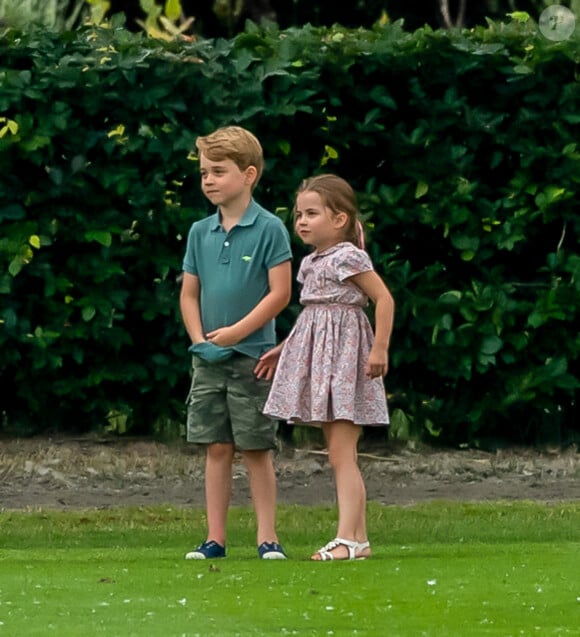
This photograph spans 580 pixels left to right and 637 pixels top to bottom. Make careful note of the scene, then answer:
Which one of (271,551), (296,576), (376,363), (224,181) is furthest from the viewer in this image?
(224,181)

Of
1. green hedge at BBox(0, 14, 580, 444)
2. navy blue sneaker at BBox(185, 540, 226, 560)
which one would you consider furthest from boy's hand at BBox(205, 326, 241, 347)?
green hedge at BBox(0, 14, 580, 444)

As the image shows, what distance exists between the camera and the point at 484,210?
33.5 ft

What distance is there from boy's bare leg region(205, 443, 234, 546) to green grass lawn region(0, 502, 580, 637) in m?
0.19

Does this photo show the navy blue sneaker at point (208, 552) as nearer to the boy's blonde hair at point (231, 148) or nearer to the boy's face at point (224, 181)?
the boy's face at point (224, 181)

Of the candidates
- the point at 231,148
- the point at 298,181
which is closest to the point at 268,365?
the point at 231,148

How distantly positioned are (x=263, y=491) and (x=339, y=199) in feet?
3.94

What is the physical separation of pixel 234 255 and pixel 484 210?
10.3ft

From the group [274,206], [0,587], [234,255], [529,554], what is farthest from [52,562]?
[274,206]

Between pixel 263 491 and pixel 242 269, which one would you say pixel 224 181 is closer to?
pixel 242 269

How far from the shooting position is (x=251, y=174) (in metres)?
7.49

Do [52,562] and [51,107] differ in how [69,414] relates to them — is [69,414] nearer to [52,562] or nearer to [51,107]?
[51,107]

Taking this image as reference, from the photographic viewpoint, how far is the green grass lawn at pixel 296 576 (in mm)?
5816

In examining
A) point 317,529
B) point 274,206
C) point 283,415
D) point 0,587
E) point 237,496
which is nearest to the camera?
point 0,587

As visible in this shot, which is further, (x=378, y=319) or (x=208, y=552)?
(x=208, y=552)
